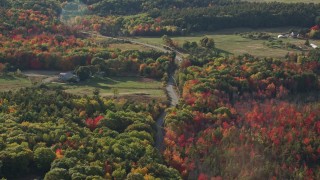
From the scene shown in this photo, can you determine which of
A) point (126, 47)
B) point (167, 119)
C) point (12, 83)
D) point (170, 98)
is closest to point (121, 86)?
point (170, 98)

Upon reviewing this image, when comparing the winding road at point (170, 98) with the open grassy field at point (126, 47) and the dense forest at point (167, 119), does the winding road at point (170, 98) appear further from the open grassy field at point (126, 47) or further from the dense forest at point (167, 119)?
the open grassy field at point (126, 47)

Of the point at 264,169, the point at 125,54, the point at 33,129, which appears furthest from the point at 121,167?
the point at 125,54

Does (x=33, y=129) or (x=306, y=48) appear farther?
(x=306, y=48)

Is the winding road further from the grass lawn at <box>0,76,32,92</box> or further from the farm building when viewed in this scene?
the grass lawn at <box>0,76,32,92</box>

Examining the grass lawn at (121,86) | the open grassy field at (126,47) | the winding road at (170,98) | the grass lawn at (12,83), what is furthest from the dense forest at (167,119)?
the open grassy field at (126,47)

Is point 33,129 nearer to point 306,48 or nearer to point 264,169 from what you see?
point 264,169

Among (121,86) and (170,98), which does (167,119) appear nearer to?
(170,98)
